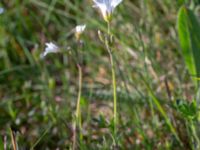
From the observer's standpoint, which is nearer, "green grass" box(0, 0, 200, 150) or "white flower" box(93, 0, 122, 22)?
"white flower" box(93, 0, 122, 22)

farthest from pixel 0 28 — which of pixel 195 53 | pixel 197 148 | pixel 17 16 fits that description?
pixel 197 148

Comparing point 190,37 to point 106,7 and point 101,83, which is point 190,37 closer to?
point 101,83

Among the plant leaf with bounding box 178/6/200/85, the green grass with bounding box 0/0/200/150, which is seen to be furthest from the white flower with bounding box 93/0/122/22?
the plant leaf with bounding box 178/6/200/85

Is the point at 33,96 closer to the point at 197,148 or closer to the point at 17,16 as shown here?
the point at 17,16

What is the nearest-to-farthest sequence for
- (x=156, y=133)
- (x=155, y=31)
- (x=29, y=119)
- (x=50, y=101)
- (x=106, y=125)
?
1. (x=106, y=125)
2. (x=156, y=133)
3. (x=50, y=101)
4. (x=29, y=119)
5. (x=155, y=31)

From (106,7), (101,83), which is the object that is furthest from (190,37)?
(106,7)

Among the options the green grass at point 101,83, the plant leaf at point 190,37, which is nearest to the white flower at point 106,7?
the green grass at point 101,83

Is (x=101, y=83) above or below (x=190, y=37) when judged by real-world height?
below

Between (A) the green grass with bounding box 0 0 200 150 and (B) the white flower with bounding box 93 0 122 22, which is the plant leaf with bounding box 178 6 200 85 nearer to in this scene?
(A) the green grass with bounding box 0 0 200 150
